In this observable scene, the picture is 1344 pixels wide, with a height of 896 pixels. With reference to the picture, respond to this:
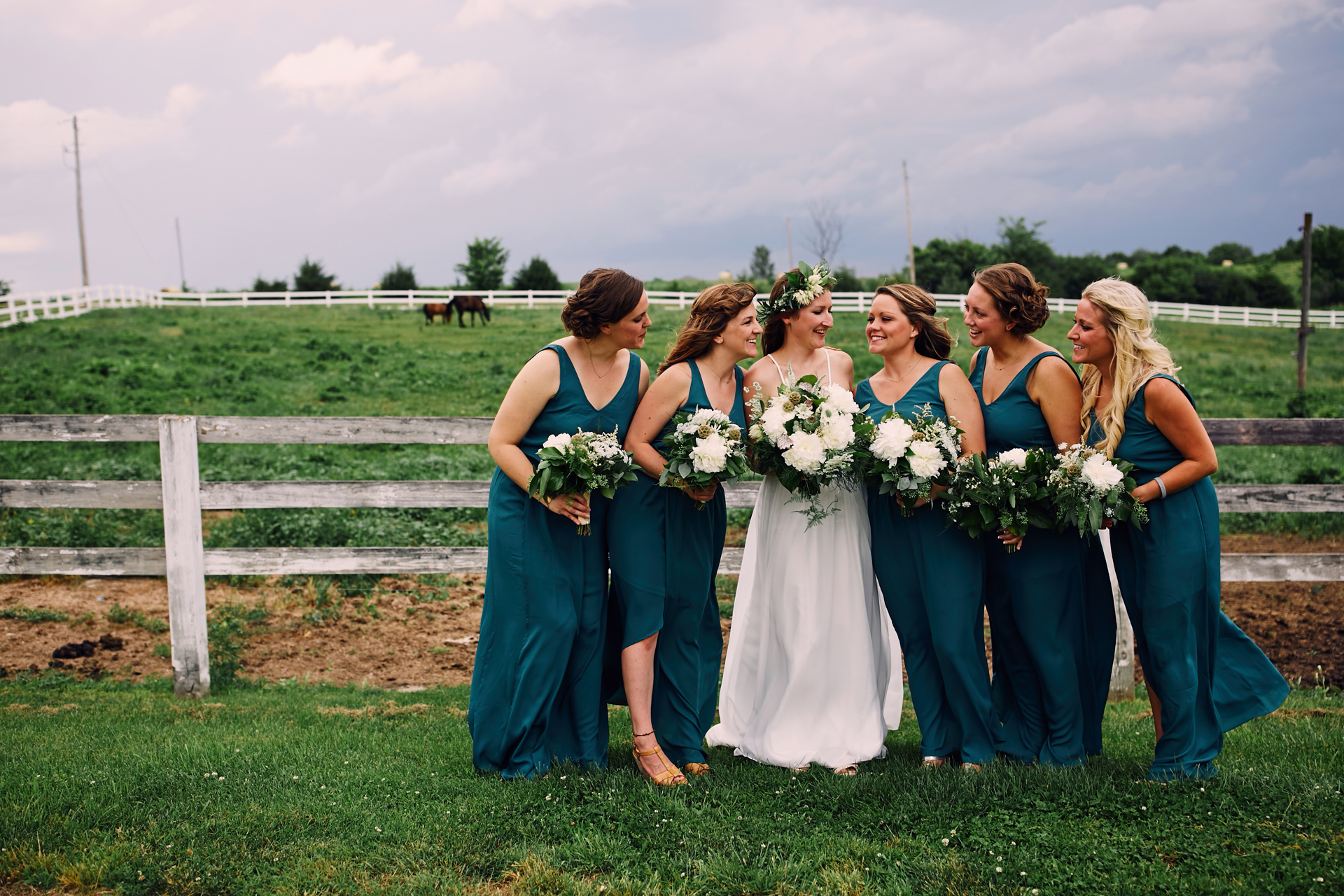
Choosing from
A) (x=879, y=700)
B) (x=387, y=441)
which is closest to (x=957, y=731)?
(x=879, y=700)

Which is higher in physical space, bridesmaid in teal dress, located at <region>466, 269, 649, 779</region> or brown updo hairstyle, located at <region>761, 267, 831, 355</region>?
brown updo hairstyle, located at <region>761, 267, 831, 355</region>

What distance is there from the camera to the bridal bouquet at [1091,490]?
3.85m

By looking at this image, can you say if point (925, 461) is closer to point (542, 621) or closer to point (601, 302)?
point (601, 302)

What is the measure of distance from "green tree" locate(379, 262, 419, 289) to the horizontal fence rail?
4698mm

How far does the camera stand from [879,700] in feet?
15.1

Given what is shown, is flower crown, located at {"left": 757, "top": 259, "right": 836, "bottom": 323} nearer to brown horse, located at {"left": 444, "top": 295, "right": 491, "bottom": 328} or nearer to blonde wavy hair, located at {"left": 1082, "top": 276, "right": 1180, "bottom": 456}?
blonde wavy hair, located at {"left": 1082, "top": 276, "right": 1180, "bottom": 456}

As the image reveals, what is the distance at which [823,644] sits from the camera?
179 inches

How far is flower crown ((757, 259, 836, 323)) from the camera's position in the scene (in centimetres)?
466

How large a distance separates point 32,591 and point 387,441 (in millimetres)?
4060

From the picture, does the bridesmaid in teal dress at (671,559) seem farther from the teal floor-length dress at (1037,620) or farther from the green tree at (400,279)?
the green tree at (400,279)

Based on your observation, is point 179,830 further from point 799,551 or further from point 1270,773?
point 1270,773

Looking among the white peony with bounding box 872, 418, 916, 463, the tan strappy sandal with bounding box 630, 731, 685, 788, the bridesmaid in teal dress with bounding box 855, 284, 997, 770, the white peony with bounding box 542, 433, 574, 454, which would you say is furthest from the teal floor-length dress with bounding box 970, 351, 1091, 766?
the white peony with bounding box 542, 433, 574, 454

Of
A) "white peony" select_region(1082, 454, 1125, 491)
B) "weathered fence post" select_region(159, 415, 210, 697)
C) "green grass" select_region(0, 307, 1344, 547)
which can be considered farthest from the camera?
"green grass" select_region(0, 307, 1344, 547)

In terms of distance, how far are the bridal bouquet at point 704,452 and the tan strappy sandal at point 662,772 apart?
Answer: 50.6 inches
